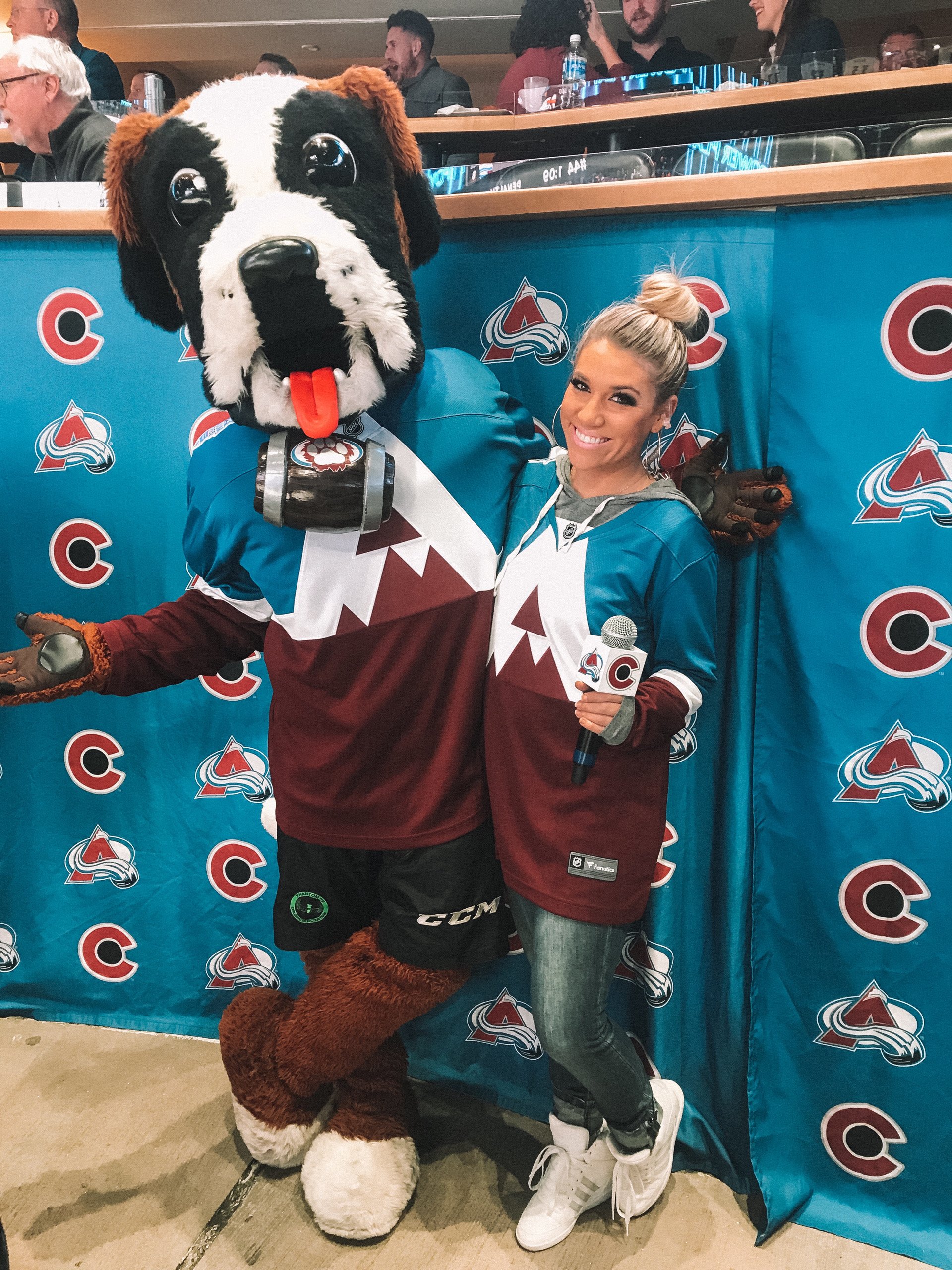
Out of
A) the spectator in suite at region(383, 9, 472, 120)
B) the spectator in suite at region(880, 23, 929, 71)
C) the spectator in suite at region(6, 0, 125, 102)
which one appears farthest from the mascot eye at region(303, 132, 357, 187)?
the spectator in suite at region(383, 9, 472, 120)

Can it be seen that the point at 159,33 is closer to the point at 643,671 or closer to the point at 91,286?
the point at 91,286

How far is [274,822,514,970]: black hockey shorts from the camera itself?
1413 mm

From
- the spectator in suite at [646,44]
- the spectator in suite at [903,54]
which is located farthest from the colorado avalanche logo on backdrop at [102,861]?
the spectator in suite at [646,44]

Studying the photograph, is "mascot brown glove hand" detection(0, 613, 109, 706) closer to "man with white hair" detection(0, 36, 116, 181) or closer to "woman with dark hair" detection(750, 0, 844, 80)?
"man with white hair" detection(0, 36, 116, 181)

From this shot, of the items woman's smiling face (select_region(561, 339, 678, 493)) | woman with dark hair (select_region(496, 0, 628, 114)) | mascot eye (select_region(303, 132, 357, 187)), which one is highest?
woman with dark hair (select_region(496, 0, 628, 114))

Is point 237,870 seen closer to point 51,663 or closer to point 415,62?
point 51,663

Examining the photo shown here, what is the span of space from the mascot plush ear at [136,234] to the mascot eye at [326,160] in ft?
0.63

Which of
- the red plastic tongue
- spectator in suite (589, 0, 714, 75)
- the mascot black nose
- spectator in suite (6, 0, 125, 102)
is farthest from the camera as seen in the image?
spectator in suite (6, 0, 125, 102)

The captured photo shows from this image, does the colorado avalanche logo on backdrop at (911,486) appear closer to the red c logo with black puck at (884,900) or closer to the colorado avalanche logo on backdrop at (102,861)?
the red c logo with black puck at (884,900)

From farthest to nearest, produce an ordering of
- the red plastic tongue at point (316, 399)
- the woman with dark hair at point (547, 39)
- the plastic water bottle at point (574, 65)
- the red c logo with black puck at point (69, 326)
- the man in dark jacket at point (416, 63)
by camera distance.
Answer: the man in dark jacket at point (416, 63)
the woman with dark hair at point (547, 39)
the plastic water bottle at point (574, 65)
the red c logo with black puck at point (69, 326)
the red plastic tongue at point (316, 399)

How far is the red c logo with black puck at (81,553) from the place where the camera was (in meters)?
1.81

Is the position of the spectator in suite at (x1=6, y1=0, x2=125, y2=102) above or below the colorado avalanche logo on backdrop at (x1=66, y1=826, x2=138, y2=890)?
above

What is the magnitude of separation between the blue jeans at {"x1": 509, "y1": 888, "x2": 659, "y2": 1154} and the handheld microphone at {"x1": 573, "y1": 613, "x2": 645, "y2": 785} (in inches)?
11.3

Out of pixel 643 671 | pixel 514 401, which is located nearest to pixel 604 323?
pixel 514 401
